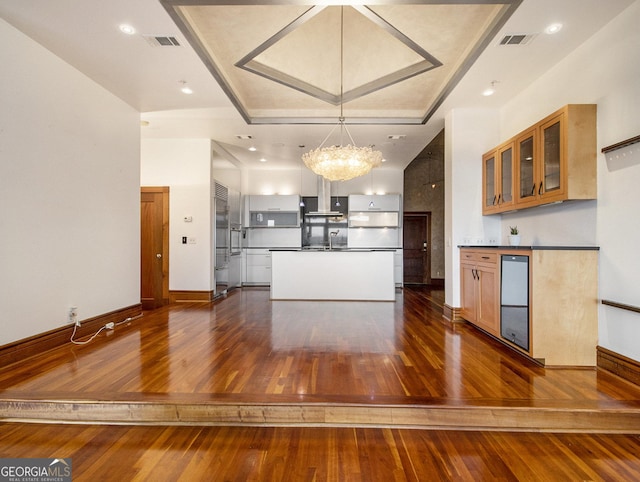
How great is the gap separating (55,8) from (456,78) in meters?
3.85

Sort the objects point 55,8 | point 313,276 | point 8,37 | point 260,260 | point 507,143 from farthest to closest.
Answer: point 260,260 → point 313,276 → point 507,143 → point 8,37 → point 55,8

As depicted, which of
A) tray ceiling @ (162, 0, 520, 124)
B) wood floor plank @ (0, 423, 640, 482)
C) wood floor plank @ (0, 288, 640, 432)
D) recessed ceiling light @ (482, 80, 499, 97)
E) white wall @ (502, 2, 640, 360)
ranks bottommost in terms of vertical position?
wood floor plank @ (0, 423, 640, 482)

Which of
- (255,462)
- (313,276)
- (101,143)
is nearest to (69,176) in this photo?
(101,143)

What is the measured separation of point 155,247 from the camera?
230 inches

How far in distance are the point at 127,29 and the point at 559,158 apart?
410 cm

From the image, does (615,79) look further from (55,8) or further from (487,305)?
(55,8)

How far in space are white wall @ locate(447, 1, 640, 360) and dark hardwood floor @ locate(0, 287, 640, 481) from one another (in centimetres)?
62

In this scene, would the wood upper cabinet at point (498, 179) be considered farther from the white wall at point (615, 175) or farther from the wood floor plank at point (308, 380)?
the wood floor plank at point (308, 380)

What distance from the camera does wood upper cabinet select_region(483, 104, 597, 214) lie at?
2797 mm

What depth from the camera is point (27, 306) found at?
291 centimetres

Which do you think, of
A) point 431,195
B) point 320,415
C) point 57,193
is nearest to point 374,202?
point 431,195

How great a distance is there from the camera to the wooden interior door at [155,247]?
582cm

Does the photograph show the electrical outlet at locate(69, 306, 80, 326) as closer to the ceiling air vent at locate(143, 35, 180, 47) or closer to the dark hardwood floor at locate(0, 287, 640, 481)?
the dark hardwood floor at locate(0, 287, 640, 481)

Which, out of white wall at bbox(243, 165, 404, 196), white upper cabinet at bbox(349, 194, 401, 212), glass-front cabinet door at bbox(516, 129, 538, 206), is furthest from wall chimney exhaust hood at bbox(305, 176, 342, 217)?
glass-front cabinet door at bbox(516, 129, 538, 206)
